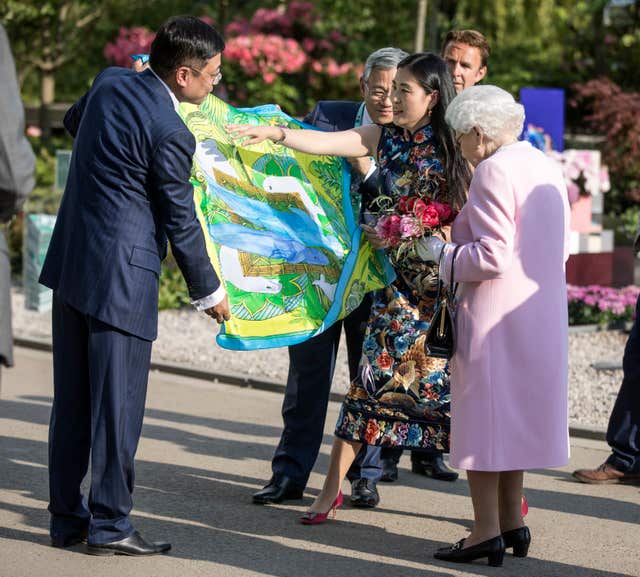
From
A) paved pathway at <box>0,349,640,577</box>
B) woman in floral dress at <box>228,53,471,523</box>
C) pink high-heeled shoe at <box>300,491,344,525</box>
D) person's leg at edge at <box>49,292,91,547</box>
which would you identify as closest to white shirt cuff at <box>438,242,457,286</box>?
woman in floral dress at <box>228,53,471,523</box>

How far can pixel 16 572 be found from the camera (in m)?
4.57

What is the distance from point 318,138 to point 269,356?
4.77 metres

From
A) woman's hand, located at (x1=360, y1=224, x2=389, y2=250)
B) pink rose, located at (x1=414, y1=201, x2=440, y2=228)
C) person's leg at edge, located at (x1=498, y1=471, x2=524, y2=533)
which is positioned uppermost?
pink rose, located at (x1=414, y1=201, x2=440, y2=228)

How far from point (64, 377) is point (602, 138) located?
1303 cm

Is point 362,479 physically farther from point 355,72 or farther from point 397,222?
point 355,72

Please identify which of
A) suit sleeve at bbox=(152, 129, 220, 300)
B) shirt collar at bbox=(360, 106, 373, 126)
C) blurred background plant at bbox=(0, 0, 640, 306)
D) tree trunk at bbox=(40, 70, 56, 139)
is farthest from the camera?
tree trunk at bbox=(40, 70, 56, 139)

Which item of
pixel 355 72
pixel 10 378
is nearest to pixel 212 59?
pixel 10 378

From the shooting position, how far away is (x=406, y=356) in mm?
5266

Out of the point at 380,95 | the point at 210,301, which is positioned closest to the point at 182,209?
the point at 210,301

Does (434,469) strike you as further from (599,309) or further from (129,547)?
(599,309)

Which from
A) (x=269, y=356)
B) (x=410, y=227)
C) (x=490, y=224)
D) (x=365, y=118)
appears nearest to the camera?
(x=490, y=224)

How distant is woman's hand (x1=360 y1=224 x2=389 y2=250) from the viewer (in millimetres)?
5305

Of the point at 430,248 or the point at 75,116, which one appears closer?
the point at 430,248

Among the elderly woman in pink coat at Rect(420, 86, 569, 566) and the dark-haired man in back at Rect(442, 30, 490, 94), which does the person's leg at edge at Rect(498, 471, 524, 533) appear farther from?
the dark-haired man in back at Rect(442, 30, 490, 94)
